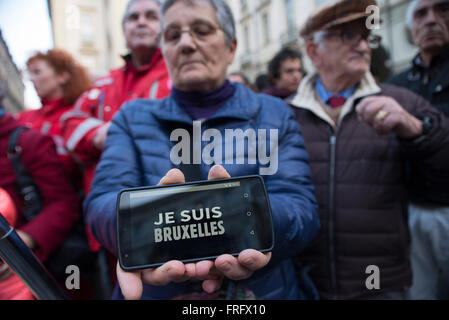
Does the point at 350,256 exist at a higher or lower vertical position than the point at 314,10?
lower

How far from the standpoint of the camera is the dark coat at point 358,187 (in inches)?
30.7

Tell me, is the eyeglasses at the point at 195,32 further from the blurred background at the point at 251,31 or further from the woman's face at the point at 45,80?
the woman's face at the point at 45,80

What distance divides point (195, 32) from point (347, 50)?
312 mm

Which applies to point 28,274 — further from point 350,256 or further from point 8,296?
point 350,256

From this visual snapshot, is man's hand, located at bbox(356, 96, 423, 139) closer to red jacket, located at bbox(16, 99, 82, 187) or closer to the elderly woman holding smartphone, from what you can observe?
the elderly woman holding smartphone

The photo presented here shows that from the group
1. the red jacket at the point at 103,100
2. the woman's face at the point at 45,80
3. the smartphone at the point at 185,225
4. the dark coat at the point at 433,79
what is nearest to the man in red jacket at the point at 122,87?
the red jacket at the point at 103,100

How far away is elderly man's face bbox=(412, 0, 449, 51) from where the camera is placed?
0.74 meters

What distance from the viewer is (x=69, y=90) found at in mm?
1277

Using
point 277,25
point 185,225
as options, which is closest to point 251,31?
point 277,25

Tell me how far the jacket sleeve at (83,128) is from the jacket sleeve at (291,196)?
0.59 metres

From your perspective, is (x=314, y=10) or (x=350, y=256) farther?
(x=350, y=256)

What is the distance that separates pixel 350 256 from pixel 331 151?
0.27 metres

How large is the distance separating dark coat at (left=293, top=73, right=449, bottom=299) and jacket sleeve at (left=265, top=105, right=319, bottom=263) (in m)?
0.14
